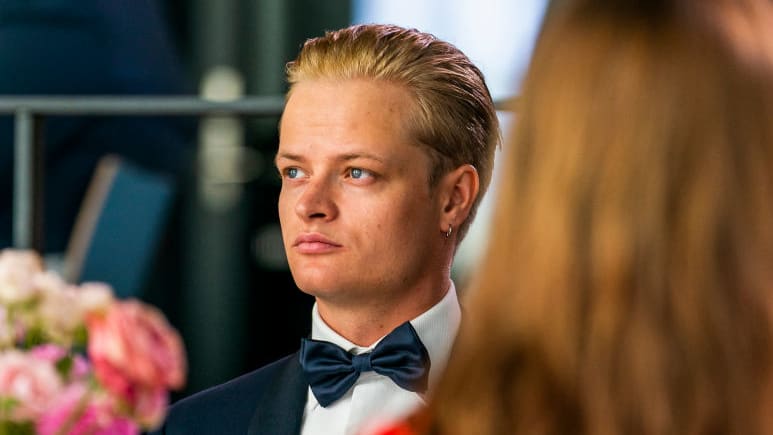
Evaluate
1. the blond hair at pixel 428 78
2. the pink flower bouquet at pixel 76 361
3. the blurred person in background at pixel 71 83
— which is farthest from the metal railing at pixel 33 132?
the blurred person in background at pixel 71 83

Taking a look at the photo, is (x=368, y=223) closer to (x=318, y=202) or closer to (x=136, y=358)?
(x=318, y=202)

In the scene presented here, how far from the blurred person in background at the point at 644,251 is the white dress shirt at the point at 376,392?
2.20 ft

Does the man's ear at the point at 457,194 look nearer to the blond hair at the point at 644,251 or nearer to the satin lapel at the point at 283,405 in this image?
the satin lapel at the point at 283,405

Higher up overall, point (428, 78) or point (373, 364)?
point (428, 78)

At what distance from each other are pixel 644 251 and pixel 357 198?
72cm

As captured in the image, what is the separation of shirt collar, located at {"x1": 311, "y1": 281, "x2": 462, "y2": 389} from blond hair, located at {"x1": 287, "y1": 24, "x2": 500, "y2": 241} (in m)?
0.09

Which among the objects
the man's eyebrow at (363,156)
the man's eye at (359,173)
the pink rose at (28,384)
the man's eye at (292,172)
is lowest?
the pink rose at (28,384)

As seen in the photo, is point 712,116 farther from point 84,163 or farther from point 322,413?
point 84,163

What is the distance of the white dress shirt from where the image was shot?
150cm

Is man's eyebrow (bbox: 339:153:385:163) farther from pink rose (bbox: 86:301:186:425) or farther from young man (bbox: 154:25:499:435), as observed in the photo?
pink rose (bbox: 86:301:186:425)

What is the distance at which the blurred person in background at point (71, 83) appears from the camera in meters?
3.54

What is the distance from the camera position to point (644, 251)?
0.80 meters

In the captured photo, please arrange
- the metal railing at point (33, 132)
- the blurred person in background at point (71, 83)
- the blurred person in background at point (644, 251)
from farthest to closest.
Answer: the blurred person in background at point (71, 83)
the metal railing at point (33, 132)
the blurred person in background at point (644, 251)

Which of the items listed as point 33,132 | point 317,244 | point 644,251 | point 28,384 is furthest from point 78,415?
point 33,132
